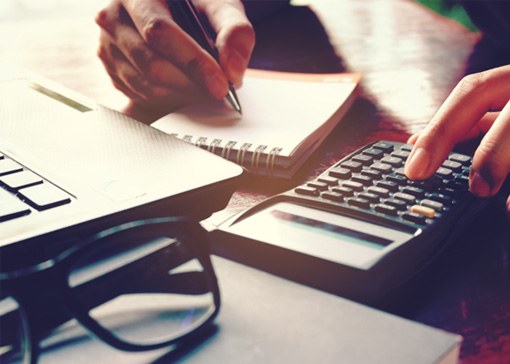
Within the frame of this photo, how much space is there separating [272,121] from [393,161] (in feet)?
0.52

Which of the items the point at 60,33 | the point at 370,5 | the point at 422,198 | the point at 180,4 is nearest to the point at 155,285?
the point at 422,198

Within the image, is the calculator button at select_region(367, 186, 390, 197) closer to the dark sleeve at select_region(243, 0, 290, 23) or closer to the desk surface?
the desk surface

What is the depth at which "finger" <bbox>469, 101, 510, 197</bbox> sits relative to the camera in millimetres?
464

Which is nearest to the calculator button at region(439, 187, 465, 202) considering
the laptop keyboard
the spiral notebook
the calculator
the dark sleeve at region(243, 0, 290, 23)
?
the calculator

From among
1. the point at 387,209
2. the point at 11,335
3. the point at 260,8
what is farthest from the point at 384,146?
the point at 260,8

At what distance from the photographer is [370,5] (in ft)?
4.25

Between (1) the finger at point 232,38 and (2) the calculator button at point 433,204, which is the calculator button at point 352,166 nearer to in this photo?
(2) the calculator button at point 433,204

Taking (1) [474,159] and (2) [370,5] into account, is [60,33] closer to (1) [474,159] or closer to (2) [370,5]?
(2) [370,5]

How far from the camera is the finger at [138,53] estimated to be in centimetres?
72

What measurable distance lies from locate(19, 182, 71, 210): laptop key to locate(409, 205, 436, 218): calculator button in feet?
0.73

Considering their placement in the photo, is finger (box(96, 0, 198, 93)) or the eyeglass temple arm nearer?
the eyeglass temple arm

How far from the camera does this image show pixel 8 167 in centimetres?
45

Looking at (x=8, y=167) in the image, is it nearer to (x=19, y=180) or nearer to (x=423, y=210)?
(x=19, y=180)

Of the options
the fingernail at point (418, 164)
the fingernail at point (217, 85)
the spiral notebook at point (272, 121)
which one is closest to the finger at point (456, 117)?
the fingernail at point (418, 164)
